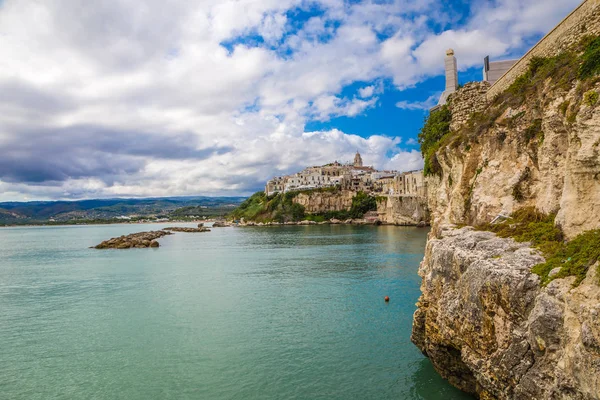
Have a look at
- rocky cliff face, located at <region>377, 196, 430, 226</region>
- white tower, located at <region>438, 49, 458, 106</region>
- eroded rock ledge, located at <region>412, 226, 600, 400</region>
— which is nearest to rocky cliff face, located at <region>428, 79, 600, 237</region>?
eroded rock ledge, located at <region>412, 226, 600, 400</region>

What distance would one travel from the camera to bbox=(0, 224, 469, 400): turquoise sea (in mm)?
13406

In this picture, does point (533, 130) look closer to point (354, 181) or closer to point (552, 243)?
point (552, 243)

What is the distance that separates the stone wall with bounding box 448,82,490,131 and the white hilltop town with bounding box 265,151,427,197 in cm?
8174

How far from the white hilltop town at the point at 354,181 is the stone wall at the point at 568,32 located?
3471 inches

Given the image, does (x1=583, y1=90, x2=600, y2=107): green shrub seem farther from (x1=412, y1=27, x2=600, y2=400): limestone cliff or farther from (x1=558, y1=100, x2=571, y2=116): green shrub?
(x1=558, y1=100, x2=571, y2=116): green shrub

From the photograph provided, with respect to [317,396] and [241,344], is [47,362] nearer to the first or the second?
[241,344]

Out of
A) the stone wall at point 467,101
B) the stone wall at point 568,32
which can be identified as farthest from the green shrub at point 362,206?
the stone wall at point 568,32

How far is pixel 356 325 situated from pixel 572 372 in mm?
13634

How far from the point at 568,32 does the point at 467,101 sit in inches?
328

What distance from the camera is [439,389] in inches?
490

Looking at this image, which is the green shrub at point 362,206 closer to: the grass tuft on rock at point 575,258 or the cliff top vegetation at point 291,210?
the cliff top vegetation at point 291,210

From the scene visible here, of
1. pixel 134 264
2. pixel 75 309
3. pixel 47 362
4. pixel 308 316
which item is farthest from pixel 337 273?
pixel 134 264

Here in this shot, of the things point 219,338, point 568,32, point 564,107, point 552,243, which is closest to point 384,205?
point 219,338

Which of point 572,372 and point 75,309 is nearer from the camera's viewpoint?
point 572,372
